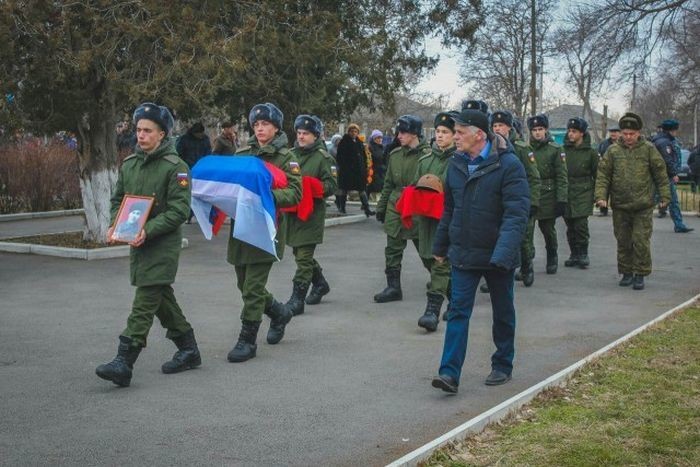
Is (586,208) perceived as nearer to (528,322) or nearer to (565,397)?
(528,322)

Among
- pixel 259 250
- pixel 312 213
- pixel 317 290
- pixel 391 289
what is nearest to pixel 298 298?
pixel 317 290

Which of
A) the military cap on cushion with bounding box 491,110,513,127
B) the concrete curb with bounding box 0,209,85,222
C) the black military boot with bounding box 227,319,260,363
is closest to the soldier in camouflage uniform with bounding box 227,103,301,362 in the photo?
the black military boot with bounding box 227,319,260,363

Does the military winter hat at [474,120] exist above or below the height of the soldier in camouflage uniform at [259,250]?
above

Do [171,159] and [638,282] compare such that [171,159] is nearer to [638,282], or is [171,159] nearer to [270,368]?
[270,368]

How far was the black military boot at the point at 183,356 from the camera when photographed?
25.2ft

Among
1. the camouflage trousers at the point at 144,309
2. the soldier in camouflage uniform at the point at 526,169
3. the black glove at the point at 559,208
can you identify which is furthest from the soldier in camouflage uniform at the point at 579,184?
the camouflage trousers at the point at 144,309

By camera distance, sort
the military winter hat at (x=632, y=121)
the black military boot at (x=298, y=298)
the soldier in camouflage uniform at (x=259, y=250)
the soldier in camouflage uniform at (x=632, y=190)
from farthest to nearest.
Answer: the soldier in camouflage uniform at (x=632, y=190) < the military winter hat at (x=632, y=121) < the black military boot at (x=298, y=298) < the soldier in camouflage uniform at (x=259, y=250)

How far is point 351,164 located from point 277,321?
13.0 meters

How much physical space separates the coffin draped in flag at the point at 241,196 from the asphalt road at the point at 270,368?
102 cm

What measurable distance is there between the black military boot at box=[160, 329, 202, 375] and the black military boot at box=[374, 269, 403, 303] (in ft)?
11.4

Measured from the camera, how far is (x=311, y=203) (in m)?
9.92

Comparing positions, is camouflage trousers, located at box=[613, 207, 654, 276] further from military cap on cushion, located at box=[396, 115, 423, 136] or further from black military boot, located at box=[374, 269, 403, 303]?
military cap on cushion, located at box=[396, 115, 423, 136]

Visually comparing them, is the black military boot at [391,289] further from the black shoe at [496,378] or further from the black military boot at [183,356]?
the black shoe at [496,378]

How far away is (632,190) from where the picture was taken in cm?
1177
